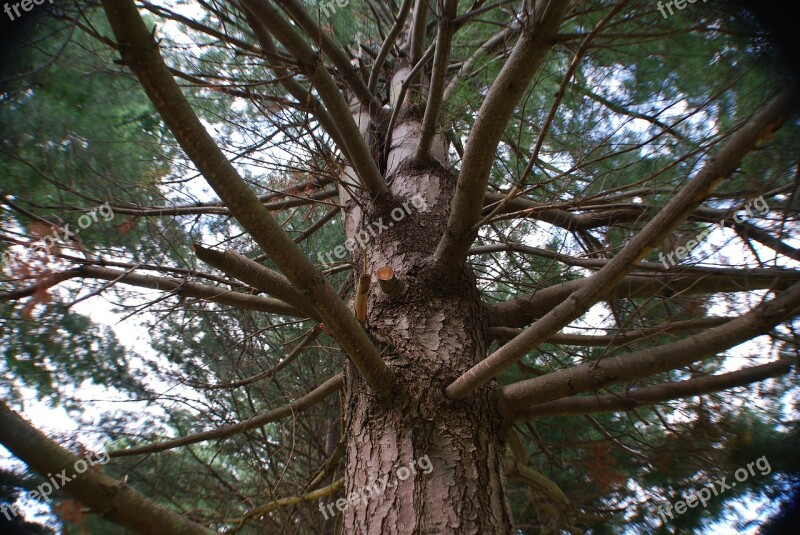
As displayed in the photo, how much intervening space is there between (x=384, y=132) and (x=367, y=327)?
161 cm

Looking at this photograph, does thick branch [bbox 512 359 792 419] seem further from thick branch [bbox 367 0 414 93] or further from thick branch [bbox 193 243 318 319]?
thick branch [bbox 367 0 414 93]

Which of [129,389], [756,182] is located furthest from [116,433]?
[756,182]

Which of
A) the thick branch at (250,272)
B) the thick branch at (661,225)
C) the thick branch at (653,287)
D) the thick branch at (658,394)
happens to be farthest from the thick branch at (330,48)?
the thick branch at (658,394)

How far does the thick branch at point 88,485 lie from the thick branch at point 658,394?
130cm

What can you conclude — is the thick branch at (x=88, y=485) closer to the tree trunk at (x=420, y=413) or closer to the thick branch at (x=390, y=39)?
the tree trunk at (x=420, y=413)

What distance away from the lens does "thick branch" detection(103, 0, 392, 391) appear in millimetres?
887

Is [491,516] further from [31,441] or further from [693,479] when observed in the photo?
[693,479]

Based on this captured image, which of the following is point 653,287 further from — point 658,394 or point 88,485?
point 88,485

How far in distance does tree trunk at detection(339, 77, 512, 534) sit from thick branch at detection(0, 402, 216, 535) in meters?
0.64

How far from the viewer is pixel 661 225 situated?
3.62ft

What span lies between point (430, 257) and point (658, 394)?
1062 millimetres

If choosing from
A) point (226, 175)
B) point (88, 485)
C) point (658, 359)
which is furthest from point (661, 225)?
point (88, 485)

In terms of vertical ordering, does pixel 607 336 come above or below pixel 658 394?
above

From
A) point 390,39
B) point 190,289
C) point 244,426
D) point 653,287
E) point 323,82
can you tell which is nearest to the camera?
point 323,82
